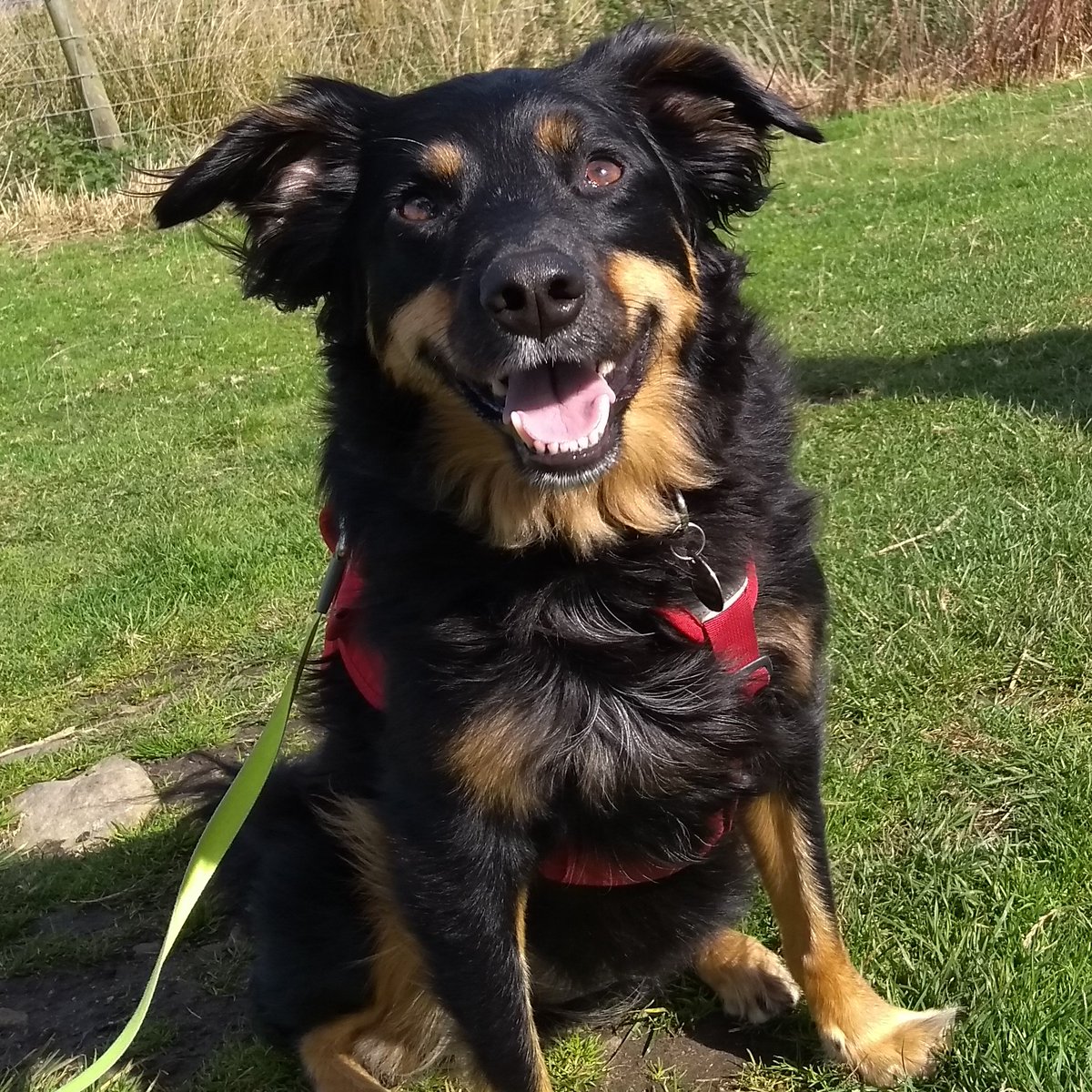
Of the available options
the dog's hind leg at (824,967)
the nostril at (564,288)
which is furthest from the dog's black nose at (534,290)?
the dog's hind leg at (824,967)

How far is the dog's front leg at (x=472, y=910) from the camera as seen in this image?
222 cm

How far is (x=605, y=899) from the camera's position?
8.39ft

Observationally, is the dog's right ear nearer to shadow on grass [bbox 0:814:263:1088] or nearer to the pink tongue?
the pink tongue

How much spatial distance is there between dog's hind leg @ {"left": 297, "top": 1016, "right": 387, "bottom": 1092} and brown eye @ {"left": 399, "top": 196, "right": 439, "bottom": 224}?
192 centimetres

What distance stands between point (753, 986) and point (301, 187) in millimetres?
2257

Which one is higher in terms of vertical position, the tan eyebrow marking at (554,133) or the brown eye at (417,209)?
the tan eyebrow marking at (554,133)

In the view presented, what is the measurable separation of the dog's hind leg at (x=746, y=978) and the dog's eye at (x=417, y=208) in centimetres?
186

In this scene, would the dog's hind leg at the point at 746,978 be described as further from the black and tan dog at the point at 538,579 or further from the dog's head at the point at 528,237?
the dog's head at the point at 528,237

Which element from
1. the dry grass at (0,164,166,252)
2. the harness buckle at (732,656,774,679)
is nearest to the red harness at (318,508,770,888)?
the harness buckle at (732,656,774,679)

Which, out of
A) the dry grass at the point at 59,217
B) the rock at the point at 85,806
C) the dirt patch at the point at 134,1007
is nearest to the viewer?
the dirt patch at the point at 134,1007

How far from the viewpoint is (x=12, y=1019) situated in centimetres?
309

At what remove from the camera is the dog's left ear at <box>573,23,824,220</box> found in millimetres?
2693

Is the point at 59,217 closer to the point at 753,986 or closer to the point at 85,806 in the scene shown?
the point at 85,806

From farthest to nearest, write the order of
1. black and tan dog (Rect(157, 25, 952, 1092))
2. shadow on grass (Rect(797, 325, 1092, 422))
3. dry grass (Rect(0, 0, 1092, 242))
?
dry grass (Rect(0, 0, 1092, 242)) < shadow on grass (Rect(797, 325, 1092, 422)) < black and tan dog (Rect(157, 25, 952, 1092))
